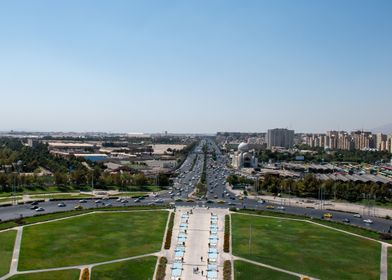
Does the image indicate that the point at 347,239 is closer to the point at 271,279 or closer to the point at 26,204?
the point at 271,279

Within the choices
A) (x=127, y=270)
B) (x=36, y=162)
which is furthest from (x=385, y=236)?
(x=36, y=162)

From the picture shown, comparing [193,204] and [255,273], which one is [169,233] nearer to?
[255,273]

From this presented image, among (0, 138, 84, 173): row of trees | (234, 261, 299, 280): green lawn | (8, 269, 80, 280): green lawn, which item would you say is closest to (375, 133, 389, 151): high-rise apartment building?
(0, 138, 84, 173): row of trees

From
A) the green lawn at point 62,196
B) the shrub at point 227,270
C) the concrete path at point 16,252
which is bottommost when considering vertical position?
the shrub at point 227,270

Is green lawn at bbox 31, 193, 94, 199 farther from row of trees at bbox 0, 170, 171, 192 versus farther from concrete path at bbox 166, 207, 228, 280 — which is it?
concrete path at bbox 166, 207, 228, 280

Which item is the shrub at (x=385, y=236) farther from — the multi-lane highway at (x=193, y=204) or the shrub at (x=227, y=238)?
the shrub at (x=227, y=238)

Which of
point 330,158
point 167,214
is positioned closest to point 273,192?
point 167,214

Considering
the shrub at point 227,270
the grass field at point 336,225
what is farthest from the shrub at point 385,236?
the shrub at point 227,270
